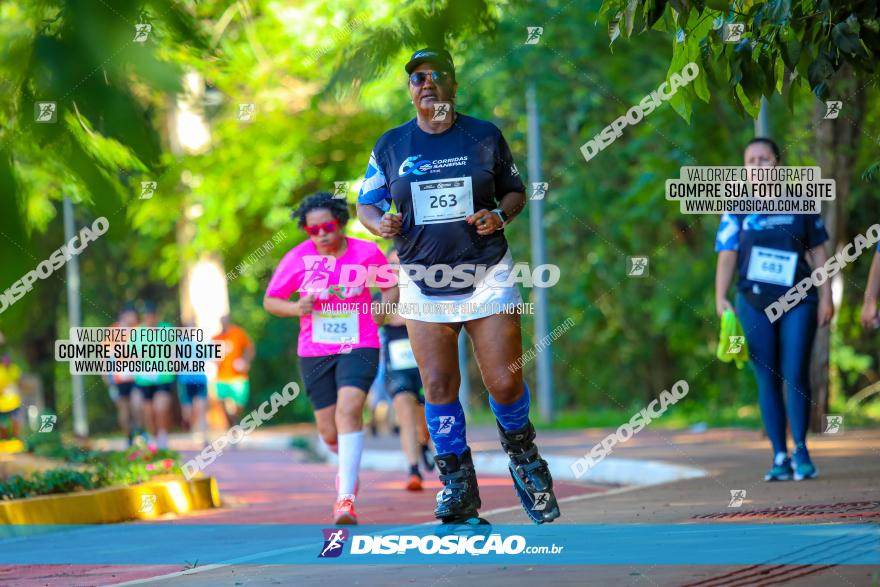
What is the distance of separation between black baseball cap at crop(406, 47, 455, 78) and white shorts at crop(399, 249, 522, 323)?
359cm

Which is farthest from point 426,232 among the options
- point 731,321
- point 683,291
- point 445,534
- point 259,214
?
point 259,214

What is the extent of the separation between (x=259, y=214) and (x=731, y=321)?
1740cm

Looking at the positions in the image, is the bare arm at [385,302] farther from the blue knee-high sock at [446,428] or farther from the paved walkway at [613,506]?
the blue knee-high sock at [446,428]

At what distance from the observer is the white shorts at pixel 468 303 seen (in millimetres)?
6477

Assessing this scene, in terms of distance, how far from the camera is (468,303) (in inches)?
255

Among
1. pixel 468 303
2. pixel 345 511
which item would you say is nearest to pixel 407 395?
pixel 345 511

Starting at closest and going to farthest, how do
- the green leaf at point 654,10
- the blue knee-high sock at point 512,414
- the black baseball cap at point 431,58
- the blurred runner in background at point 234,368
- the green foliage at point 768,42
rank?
the black baseball cap at point 431,58 → the green leaf at point 654,10 → the green foliage at point 768,42 → the blue knee-high sock at point 512,414 → the blurred runner in background at point 234,368

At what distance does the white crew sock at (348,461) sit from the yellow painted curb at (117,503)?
2624 millimetres

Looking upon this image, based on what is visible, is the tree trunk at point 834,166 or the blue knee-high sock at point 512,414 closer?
the blue knee-high sock at point 512,414

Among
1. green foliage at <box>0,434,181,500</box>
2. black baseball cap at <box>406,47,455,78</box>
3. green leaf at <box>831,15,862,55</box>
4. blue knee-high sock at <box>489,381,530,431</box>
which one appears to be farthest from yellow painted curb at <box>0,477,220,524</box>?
black baseball cap at <box>406,47,455,78</box>

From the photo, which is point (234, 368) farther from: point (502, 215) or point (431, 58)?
point (431, 58)

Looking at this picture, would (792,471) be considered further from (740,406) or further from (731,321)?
(740,406)

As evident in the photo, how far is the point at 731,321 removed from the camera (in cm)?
952

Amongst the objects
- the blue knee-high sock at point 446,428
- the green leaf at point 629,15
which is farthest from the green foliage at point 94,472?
the green leaf at point 629,15
